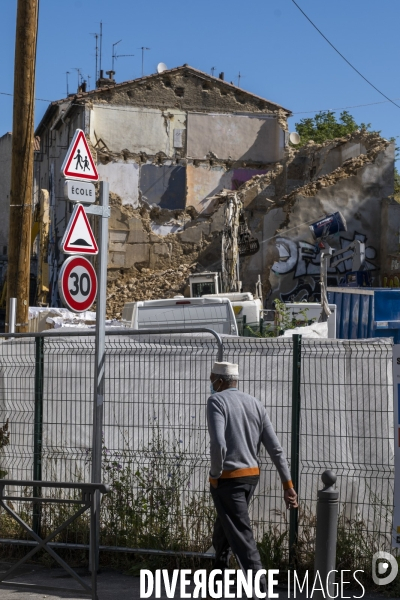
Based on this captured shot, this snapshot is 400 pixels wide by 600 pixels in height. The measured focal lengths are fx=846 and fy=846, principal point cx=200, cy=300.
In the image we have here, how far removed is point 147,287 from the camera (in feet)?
120

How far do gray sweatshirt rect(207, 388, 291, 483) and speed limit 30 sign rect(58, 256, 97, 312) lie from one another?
1531 millimetres

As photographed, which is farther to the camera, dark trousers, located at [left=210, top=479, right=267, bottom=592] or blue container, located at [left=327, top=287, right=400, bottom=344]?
blue container, located at [left=327, top=287, right=400, bottom=344]

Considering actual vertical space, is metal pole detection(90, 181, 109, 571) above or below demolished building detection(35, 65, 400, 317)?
below

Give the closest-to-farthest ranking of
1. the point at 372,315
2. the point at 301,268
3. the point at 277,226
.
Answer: the point at 372,315 → the point at 301,268 → the point at 277,226

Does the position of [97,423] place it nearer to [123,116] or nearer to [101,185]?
[101,185]

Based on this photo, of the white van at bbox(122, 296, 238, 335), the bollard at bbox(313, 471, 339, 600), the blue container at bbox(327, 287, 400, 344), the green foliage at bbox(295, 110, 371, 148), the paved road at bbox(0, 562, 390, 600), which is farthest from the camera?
the green foliage at bbox(295, 110, 371, 148)

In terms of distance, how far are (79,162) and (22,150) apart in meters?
3.74

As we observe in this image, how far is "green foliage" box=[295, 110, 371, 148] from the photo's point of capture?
6011cm

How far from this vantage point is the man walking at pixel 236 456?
595 centimetres

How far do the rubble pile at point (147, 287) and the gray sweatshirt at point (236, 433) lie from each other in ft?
94.6

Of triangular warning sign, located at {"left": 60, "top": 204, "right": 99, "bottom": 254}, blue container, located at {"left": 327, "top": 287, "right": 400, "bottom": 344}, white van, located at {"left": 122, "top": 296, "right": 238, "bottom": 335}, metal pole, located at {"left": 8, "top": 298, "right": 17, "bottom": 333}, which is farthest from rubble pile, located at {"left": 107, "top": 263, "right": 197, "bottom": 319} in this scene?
triangular warning sign, located at {"left": 60, "top": 204, "right": 99, "bottom": 254}

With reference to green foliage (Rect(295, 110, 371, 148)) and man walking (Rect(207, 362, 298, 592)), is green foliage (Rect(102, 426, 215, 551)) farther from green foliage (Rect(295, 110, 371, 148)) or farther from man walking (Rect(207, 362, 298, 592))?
green foliage (Rect(295, 110, 371, 148))

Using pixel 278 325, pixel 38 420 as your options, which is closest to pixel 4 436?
pixel 38 420

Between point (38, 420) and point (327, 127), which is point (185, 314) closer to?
point (38, 420)
